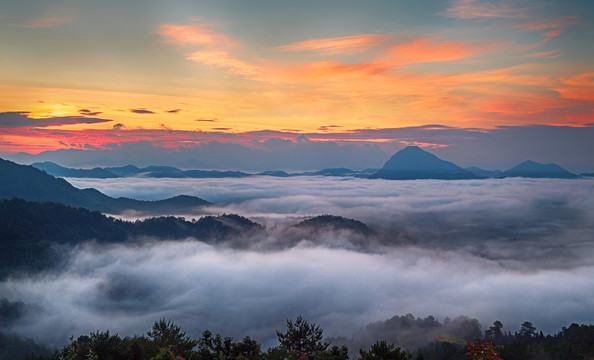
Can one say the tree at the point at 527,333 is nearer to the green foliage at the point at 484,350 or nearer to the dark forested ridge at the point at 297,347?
the dark forested ridge at the point at 297,347

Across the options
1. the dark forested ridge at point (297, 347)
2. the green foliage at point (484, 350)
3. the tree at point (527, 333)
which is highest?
the green foliage at point (484, 350)

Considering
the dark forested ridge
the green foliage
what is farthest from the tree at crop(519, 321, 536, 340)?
the green foliage

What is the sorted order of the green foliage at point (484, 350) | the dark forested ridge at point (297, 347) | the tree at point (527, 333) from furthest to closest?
the tree at point (527, 333) → the dark forested ridge at point (297, 347) → the green foliage at point (484, 350)

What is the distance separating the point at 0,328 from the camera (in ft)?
509

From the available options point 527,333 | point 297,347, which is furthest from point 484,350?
point 527,333

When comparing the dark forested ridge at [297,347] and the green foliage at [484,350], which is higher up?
the green foliage at [484,350]

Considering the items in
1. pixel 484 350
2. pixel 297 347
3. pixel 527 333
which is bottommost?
pixel 527 333

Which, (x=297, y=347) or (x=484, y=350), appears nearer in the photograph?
(x=484, y=350)

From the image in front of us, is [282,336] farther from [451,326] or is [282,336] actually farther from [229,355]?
[451,326]

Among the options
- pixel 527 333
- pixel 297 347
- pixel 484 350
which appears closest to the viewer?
pixel 484 350

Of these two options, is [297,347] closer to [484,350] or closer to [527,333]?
[484,350]

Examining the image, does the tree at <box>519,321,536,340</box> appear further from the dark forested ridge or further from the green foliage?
the green foliage

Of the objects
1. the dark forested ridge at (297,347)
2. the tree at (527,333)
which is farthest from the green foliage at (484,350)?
the tree at (527,333)

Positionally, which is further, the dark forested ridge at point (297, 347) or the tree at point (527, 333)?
the tree at point (527, 333)
